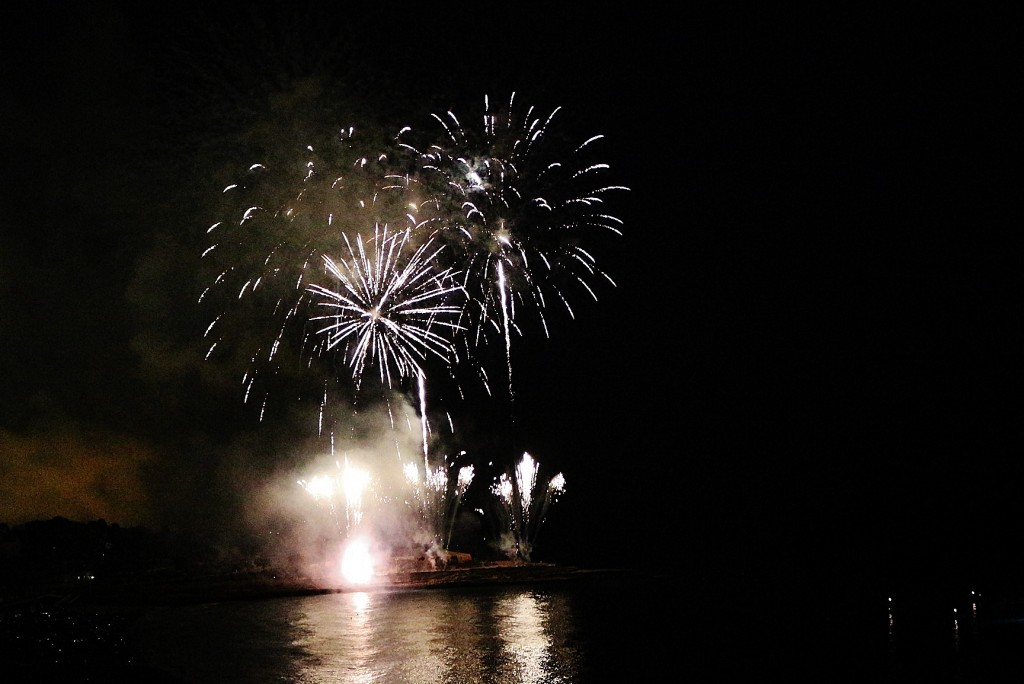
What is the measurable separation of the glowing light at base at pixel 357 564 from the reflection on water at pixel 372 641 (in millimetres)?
5873

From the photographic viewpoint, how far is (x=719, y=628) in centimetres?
1622

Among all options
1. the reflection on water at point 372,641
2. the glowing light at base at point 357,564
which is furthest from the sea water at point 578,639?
the glowing light at base at point 357,564

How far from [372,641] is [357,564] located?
67.9 ft

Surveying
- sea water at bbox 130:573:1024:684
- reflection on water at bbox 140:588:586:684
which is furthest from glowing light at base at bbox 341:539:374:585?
reflection on water at bbox 140:588:586:684

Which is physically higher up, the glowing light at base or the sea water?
the glowing light at base

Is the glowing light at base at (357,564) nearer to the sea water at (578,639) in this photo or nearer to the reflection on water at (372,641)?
the sea water at (578,639)

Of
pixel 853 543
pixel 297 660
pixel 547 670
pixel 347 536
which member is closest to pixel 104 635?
pixel 297 660

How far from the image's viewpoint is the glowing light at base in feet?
91.5

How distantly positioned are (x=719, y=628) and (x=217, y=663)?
10.2 m

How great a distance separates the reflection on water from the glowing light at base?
587cm

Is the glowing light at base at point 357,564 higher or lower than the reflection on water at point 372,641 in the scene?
higher

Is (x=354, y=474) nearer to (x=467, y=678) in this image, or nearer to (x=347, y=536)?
(x=347, y=536)

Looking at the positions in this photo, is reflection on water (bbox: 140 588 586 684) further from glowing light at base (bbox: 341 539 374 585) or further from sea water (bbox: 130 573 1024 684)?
glowing light at base (bbox: 341 539 374 585)

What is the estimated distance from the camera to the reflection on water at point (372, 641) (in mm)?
11156
